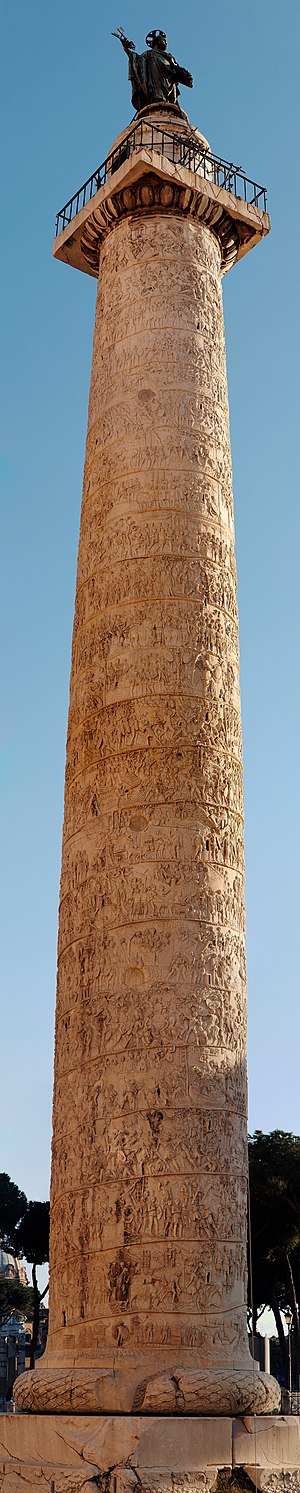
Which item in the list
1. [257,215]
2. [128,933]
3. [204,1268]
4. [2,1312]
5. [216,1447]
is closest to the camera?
[216,1447]

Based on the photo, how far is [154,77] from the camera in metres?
13.3

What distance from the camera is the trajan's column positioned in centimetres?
909

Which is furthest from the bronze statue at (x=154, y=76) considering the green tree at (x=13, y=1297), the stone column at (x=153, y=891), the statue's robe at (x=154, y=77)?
the green tree at (x=13, y=1297)

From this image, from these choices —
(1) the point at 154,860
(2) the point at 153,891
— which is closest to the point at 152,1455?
(2) the point at 153,891

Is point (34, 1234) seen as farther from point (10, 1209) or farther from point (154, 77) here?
point (154, 77)

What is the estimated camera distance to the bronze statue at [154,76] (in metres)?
13.2

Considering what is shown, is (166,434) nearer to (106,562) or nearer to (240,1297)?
(106,562)

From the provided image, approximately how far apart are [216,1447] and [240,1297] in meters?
1.04

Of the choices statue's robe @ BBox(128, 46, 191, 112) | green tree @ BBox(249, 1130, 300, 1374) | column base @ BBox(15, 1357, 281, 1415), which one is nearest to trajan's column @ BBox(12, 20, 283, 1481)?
column base @ BBox(15, 1357, 281, 1415)

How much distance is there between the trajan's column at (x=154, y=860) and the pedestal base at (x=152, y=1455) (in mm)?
147

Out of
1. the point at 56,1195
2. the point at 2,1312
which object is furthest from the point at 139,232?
the point at 2,1312

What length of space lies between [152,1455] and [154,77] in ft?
37.2

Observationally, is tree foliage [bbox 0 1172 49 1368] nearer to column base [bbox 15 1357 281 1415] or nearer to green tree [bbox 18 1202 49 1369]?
green tree [bbox 18 1202 49 1369]

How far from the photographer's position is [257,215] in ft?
42.0
